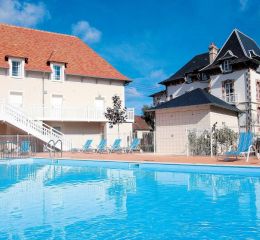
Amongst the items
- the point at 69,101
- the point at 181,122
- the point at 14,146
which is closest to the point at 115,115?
the point at 69,101

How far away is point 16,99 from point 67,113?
3.86 metres

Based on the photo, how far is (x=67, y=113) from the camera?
87.8 feet

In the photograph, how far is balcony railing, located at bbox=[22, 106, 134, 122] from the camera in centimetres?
2561

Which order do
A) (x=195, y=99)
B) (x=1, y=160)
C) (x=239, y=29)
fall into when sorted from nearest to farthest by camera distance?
1. (x=1, y=160)
2. (x=195, y=99)
3. (x=239, y=29)

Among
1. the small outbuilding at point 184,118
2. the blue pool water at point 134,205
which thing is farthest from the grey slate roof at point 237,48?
the blue pool water at point 134,205

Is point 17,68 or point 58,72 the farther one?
point 58,72

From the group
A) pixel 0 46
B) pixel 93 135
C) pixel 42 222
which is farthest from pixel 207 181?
pixel 0 46

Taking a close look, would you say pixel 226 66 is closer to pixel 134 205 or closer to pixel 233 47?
pixel 233 47

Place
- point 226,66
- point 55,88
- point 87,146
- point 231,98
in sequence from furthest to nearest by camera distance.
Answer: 1. point 226,66
2. point 231,98
3. point 55,88
4. point 87,146

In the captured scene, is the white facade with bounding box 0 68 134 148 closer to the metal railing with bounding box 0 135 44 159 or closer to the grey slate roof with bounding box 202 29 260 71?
the metal railing with bounding box 0 135 44 159

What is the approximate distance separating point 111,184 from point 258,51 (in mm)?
27940

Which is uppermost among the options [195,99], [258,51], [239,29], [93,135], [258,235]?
[239,29]

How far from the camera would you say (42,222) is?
6.15 m

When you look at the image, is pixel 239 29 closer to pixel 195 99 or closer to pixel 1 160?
pixel 195 99
